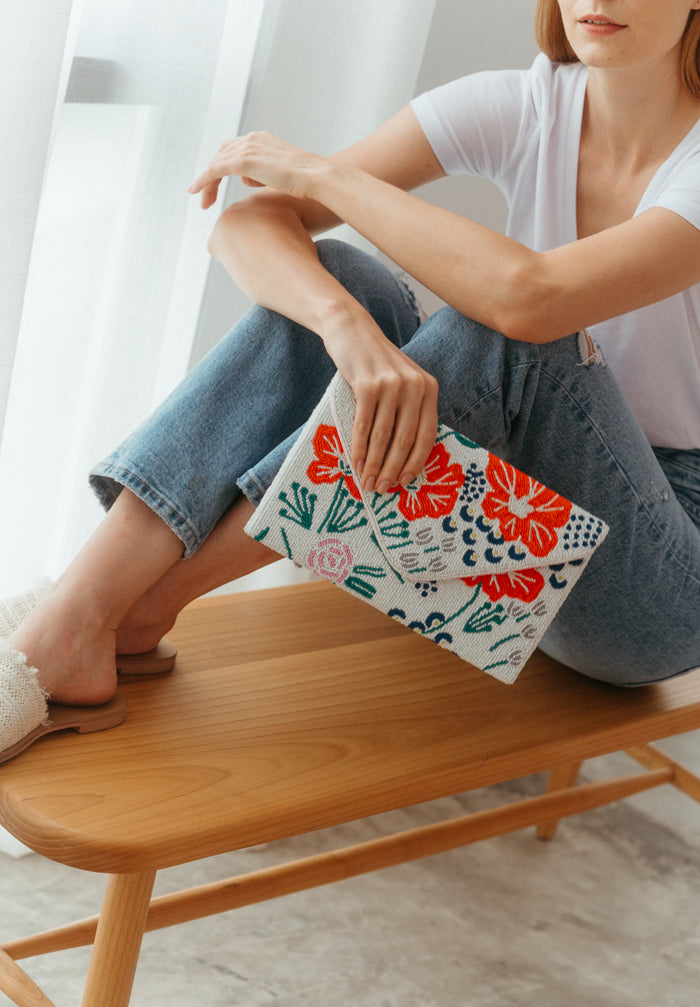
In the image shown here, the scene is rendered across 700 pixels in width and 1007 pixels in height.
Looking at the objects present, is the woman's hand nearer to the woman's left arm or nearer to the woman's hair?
the woman's left arm

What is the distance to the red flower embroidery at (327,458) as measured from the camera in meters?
0.84

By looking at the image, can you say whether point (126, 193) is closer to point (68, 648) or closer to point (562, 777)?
point (68, 648)

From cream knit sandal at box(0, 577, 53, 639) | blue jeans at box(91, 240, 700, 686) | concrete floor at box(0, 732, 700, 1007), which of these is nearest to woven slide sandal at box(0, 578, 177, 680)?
cream knit sandal at box(0, 577, 53, 639)

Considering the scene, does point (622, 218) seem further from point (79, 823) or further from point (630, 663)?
point (79, 823)

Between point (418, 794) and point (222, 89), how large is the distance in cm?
82

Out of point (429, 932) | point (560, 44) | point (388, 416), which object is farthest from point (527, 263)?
point (429, 932)

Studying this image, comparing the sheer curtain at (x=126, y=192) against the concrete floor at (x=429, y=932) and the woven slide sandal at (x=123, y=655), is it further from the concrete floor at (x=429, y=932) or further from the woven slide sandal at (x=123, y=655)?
the concrete floor at (x=429, y=932)

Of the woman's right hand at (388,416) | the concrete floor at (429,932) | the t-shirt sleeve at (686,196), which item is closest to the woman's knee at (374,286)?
the woman's right hand at (388,416)

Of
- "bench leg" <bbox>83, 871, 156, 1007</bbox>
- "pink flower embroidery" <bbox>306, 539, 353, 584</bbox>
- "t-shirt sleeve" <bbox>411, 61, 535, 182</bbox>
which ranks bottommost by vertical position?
"bench leg" <bbox>83, 871, 156, 1007</bbox>

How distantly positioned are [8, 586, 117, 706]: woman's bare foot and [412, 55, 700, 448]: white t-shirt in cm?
63

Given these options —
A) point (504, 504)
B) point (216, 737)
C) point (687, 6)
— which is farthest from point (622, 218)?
point (216, 737)

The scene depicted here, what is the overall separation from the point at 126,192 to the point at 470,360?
0.49 m

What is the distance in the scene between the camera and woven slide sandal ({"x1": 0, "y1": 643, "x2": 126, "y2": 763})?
801 millimetres

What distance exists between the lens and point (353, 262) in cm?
102
